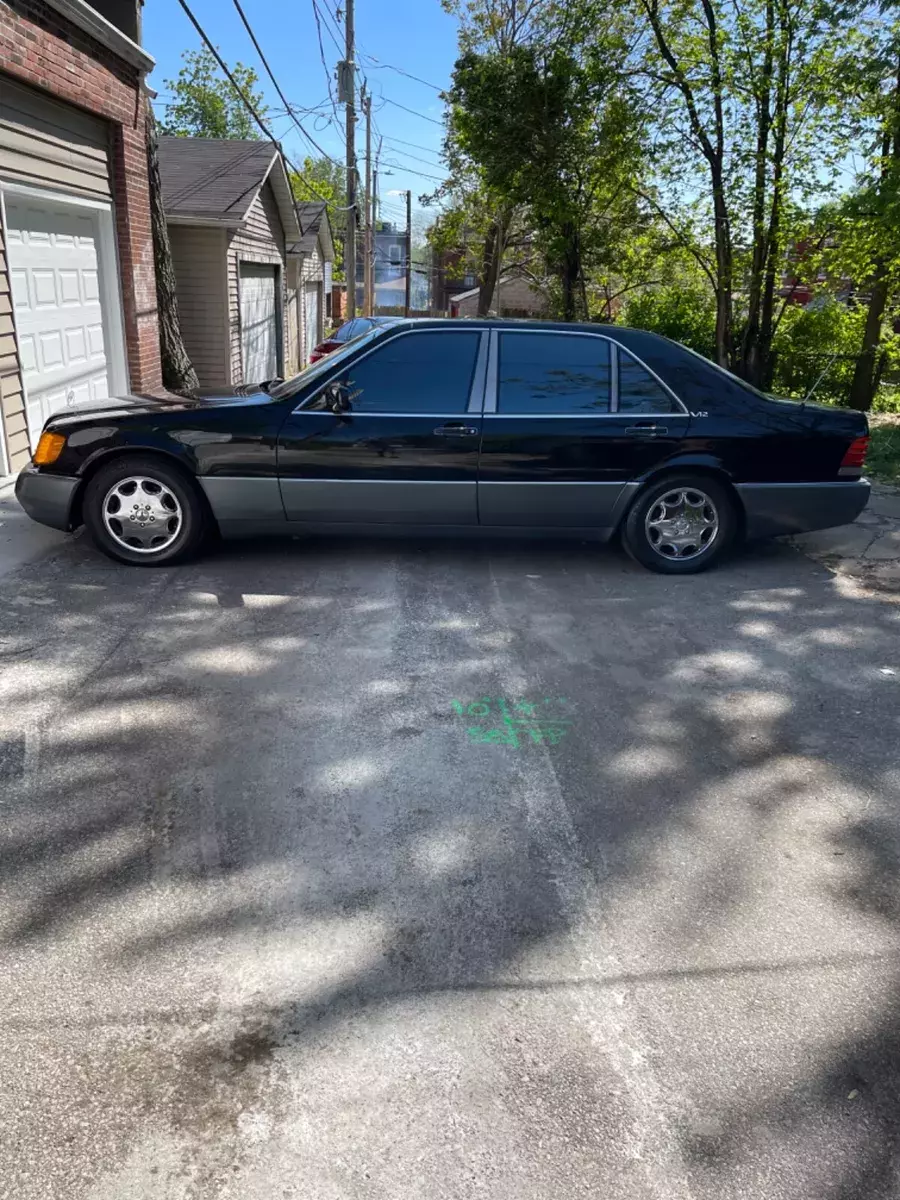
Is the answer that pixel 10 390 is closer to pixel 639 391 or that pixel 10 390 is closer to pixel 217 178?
pixel 639 391

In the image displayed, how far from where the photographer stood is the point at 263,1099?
221 cm

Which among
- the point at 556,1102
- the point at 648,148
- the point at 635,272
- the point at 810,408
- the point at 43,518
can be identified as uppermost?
the point at 648,148

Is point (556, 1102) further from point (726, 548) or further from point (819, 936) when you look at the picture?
point (726, 548)

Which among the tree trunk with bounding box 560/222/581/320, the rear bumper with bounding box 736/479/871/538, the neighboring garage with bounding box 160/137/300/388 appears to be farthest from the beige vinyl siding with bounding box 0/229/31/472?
the tree trunk with bounding box 560/222/581/320

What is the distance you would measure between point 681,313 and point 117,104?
13390 millimetres

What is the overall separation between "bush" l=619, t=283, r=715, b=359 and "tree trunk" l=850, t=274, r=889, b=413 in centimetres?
285

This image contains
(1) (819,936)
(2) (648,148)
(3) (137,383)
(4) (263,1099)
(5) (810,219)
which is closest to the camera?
(4) (263,1099)

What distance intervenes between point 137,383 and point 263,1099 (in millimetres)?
9971

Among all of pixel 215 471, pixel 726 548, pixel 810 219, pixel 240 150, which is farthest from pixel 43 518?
pixel 240 150

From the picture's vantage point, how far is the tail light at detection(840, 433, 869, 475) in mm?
6191

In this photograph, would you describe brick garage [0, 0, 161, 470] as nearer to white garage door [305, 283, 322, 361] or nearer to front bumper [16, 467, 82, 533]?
front bumper [16, 467, 82, 533]

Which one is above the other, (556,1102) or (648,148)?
(648,148)

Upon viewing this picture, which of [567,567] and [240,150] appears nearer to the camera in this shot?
[567,567]

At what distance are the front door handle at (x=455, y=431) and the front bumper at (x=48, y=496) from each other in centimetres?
229
